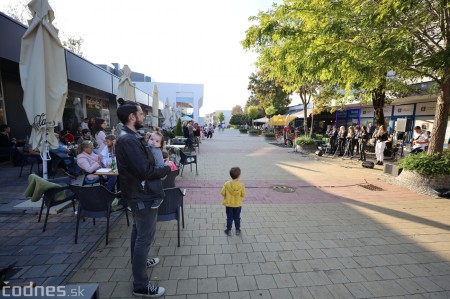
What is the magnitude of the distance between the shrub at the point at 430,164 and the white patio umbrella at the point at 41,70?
9378 millimetres

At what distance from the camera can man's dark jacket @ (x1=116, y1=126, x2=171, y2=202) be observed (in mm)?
2229

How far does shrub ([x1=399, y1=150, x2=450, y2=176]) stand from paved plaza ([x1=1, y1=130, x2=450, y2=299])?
892 millimetres

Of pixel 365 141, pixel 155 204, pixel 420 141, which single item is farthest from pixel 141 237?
pixel 420 141

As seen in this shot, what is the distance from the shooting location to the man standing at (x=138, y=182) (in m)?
2.24

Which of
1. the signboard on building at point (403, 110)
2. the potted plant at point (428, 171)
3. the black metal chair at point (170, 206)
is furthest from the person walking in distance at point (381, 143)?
the black metal chair at point (170, 206)

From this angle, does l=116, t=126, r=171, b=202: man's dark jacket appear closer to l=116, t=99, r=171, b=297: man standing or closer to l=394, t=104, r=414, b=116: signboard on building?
l=116, t=99, r=171, b=297: man standing

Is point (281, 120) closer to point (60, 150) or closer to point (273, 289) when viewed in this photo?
point (60, 150)

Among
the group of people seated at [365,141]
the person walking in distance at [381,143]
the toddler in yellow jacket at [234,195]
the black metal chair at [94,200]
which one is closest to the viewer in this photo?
the black metal chair at [94,200]

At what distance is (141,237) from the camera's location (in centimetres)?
246

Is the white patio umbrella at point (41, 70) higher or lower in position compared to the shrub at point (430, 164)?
higher

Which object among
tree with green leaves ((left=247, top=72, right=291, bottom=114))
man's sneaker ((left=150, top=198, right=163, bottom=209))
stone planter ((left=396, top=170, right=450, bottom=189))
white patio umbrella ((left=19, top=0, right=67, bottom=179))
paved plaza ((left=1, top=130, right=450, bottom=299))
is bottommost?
paved plaza ((left=1, top=130, right=450, bottom=299))

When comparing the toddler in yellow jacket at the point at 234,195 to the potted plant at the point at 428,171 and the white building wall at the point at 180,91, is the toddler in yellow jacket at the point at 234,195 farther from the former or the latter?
the white building wall at the point at 180,91

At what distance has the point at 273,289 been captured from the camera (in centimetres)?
273

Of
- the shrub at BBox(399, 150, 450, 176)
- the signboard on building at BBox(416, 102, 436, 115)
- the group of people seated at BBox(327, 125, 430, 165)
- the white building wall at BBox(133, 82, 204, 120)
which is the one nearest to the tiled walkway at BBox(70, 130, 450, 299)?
the shrub at BBox(399, 150, 450, 176)
